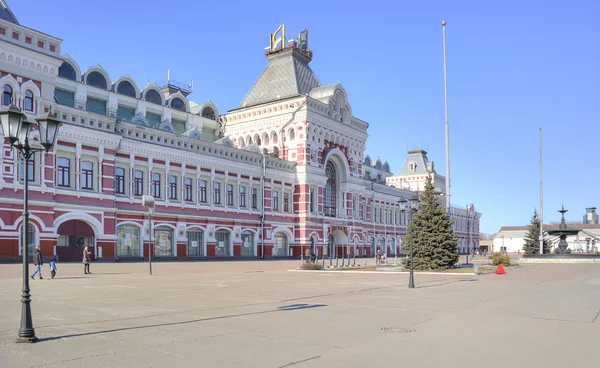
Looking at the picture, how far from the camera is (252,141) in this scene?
63969 millimetres

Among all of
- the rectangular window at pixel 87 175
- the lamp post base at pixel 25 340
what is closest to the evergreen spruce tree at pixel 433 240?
the rectangular window at pixel 87 175

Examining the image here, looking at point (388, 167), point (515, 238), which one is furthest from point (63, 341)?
point (515, 238)

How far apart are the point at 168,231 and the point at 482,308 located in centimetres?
3660

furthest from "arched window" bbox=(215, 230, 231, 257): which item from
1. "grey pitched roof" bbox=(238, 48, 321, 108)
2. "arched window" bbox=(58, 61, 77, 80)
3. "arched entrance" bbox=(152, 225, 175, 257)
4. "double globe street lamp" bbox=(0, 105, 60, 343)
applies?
"double globe street lamp" bbox=(0, 105, 60, 343)

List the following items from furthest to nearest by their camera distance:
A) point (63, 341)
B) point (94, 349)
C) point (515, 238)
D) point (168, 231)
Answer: point (515, 238) → point (168, 231) → point (63, 341) → point (94, 349)

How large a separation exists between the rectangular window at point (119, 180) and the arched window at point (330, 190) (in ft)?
92.1

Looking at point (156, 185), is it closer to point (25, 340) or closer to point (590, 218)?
point (25, 340)

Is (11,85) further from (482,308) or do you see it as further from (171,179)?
(482,308)

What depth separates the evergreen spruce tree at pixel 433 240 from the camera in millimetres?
34594

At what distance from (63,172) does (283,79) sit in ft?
110

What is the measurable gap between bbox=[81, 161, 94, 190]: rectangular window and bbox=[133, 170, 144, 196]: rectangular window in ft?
13.6

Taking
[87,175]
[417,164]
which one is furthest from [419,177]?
[87,175]

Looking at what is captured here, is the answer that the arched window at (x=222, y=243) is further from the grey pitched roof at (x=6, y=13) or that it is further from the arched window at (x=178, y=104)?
the grey pitched roof at (x=6, y=13)

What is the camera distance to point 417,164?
104 meters
